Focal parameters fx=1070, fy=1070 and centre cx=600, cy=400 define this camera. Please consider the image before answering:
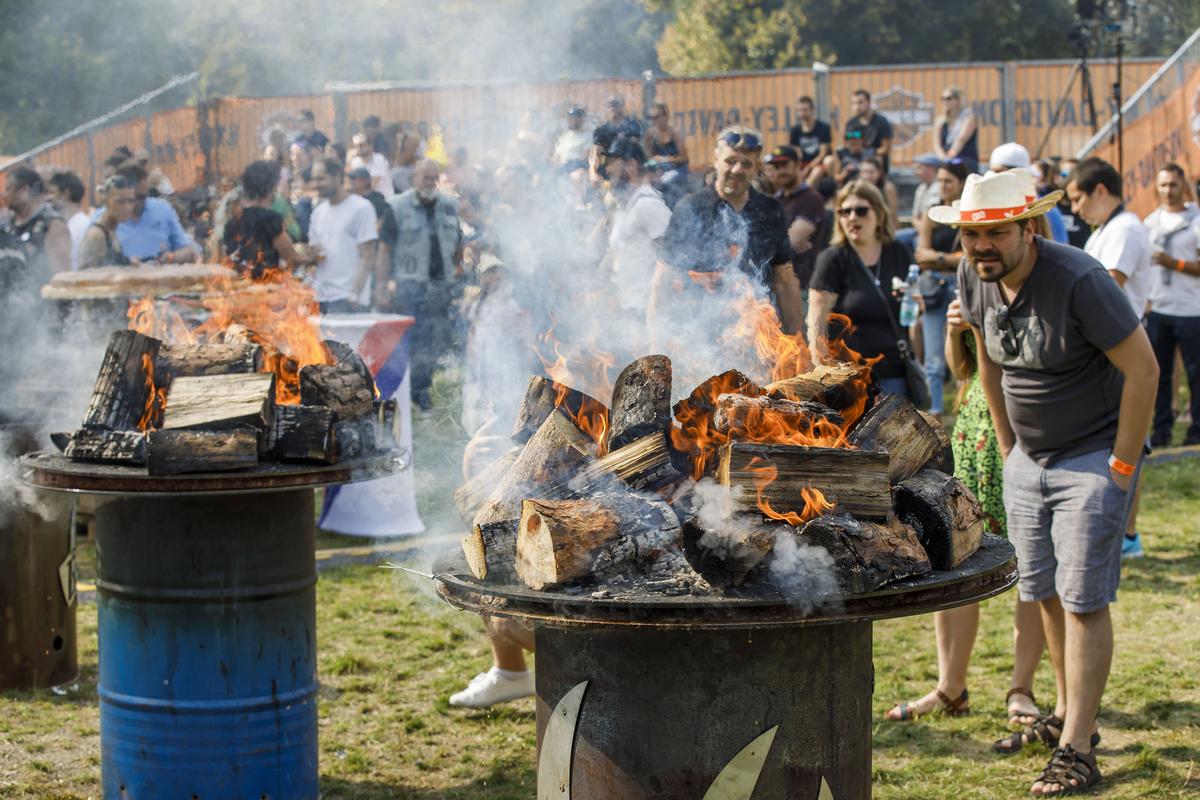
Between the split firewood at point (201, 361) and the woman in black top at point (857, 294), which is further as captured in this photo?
the woman in black top at point (857, 294)

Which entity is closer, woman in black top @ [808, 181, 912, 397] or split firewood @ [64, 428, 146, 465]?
split firewood @ [64, 428, 146, 465]

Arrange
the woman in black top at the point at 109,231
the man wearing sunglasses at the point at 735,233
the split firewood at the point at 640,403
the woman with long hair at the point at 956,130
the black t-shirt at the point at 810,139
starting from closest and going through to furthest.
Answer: the split firewood at the point at 640,403
the man wearing sunglasses at the point at 735,233
the woman in black top at the point at 109,231
the woman with long hair at the point at 956,130
the black t-shirt at the point at 810,139

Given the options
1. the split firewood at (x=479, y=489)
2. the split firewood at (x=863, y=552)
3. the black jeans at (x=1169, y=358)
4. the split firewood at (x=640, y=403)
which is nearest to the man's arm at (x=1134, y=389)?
the split firewood at (x=863, y=552)

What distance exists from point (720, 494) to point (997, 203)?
181 centimetres

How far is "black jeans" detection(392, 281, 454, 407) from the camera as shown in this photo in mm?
8055

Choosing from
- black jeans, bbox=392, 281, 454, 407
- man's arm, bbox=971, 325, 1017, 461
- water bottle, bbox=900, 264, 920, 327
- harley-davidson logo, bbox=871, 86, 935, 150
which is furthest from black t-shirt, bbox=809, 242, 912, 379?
harley-davidson logo, bbox=871, 86, 935, 150

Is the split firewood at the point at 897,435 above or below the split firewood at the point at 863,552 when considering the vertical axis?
above

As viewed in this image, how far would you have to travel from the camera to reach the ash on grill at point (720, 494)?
237cm

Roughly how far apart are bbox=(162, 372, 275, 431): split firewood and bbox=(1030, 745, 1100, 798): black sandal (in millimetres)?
2991

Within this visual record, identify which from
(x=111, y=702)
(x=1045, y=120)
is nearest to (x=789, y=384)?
(x=111, y=702)

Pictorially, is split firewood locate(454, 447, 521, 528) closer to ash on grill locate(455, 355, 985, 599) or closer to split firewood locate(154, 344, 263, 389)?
ash on grill locate(455, 355, 985, 599)

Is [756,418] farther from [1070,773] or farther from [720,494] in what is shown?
[1070,773]

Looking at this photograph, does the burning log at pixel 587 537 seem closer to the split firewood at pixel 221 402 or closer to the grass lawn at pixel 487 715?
the split firewood at pixel 221 402

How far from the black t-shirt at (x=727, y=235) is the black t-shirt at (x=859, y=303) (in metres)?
0.34
